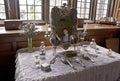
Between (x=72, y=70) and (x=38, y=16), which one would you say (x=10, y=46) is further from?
(x=72, y=70)

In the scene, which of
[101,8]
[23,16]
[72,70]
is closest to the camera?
[72,70]

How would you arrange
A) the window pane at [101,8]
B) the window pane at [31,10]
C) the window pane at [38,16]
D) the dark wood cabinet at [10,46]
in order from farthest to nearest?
the window pane at [101,8] → the window pane at [38,16] → the window pane at [31,10] → the dark wood cabinet at [10,46]

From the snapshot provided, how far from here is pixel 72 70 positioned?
154 cm

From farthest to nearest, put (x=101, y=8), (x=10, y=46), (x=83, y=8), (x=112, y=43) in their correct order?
(x=101, y=8), (x=83, y=8), (x=112, y=43), (x=10, y=46)

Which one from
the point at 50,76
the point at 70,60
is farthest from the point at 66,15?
the point at 50,76

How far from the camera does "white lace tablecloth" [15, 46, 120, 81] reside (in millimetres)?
1430

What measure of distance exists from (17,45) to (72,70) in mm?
1102

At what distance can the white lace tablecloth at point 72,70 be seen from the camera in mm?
1430

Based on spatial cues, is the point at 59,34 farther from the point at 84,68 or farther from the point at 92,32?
the point at 92,32

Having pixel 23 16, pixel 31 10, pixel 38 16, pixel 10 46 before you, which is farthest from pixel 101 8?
pixel 10 46

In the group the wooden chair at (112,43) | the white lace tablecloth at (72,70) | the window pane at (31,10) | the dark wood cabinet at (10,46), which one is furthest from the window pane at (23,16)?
the wooden chair at (112,43)

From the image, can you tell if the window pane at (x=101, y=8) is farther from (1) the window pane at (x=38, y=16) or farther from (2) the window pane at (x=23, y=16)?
(2) the window pane at (x=23, y=16)

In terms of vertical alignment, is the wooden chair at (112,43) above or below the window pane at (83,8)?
below

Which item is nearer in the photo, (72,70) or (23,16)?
(72,70)
